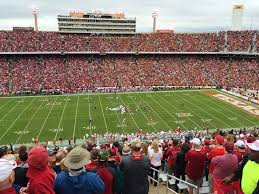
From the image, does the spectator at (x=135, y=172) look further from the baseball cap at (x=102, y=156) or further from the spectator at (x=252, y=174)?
the spectator at (x=252, y=174)

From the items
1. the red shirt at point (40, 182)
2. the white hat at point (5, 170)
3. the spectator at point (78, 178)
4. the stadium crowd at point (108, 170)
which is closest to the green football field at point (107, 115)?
the stadium crowd at point (108, 170)

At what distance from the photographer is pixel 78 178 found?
3.69m

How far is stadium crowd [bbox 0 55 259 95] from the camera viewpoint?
47250 millimetres

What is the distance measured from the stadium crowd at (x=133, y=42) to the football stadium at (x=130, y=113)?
A: 0.18m

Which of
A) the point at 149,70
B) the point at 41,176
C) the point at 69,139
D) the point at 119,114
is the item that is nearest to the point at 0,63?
the point at 149,70

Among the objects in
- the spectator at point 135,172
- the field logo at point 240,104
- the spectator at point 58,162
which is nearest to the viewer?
the spectator at point 135,172

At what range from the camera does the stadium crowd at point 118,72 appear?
1860 inches

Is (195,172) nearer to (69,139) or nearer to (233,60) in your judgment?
(69,139)

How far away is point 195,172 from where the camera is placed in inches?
290

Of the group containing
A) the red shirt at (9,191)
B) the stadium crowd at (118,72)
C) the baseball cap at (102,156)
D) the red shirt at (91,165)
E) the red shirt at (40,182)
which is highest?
the red shirt at (9,191)

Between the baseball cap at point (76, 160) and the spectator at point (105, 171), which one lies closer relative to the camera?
the baseball cap at point (76, 160)

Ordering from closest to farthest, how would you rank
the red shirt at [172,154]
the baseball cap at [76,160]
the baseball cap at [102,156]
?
the baseball cap at [76,160], the baseball cap at [102,156], the red shirt at [172,154]

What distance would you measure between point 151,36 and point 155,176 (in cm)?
5337

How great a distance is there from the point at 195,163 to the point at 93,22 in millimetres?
82558
